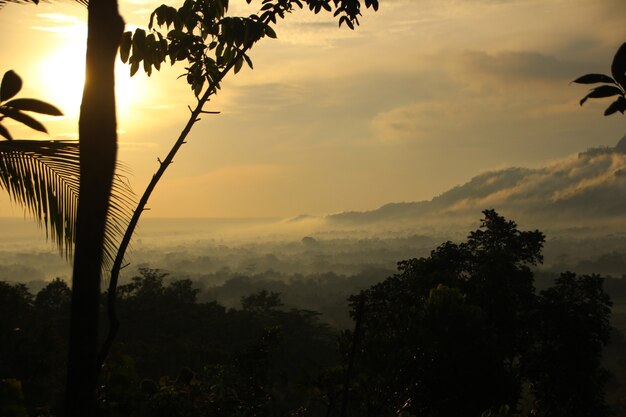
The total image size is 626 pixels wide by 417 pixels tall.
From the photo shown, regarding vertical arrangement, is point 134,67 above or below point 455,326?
above

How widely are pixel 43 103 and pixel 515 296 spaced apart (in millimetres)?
25248

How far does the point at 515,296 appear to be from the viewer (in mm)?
25703

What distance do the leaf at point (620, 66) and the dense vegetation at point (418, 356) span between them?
5723mm

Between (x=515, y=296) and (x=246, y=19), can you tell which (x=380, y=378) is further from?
(x=246, y=19)

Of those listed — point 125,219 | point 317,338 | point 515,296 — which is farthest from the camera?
point 317,338

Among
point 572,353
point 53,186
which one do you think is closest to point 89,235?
point 53,186

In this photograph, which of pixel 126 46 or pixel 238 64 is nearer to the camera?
pixel 126 46

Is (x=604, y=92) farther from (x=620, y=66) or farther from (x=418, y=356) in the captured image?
(x=418, y=356)

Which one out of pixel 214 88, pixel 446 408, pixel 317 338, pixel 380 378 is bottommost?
pixel 317 338

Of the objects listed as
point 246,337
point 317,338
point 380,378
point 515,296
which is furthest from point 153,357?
point 380,378

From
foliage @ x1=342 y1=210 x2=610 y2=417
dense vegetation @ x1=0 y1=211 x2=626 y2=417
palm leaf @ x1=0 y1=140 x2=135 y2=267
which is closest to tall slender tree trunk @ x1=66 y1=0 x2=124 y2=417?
palm leaf @ x1=0 y1=140 x2=135 y2=267

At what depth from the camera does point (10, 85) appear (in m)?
2.74

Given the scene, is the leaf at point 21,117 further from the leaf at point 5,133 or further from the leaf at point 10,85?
the leaf at point 5,133

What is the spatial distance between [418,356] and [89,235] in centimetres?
1589
